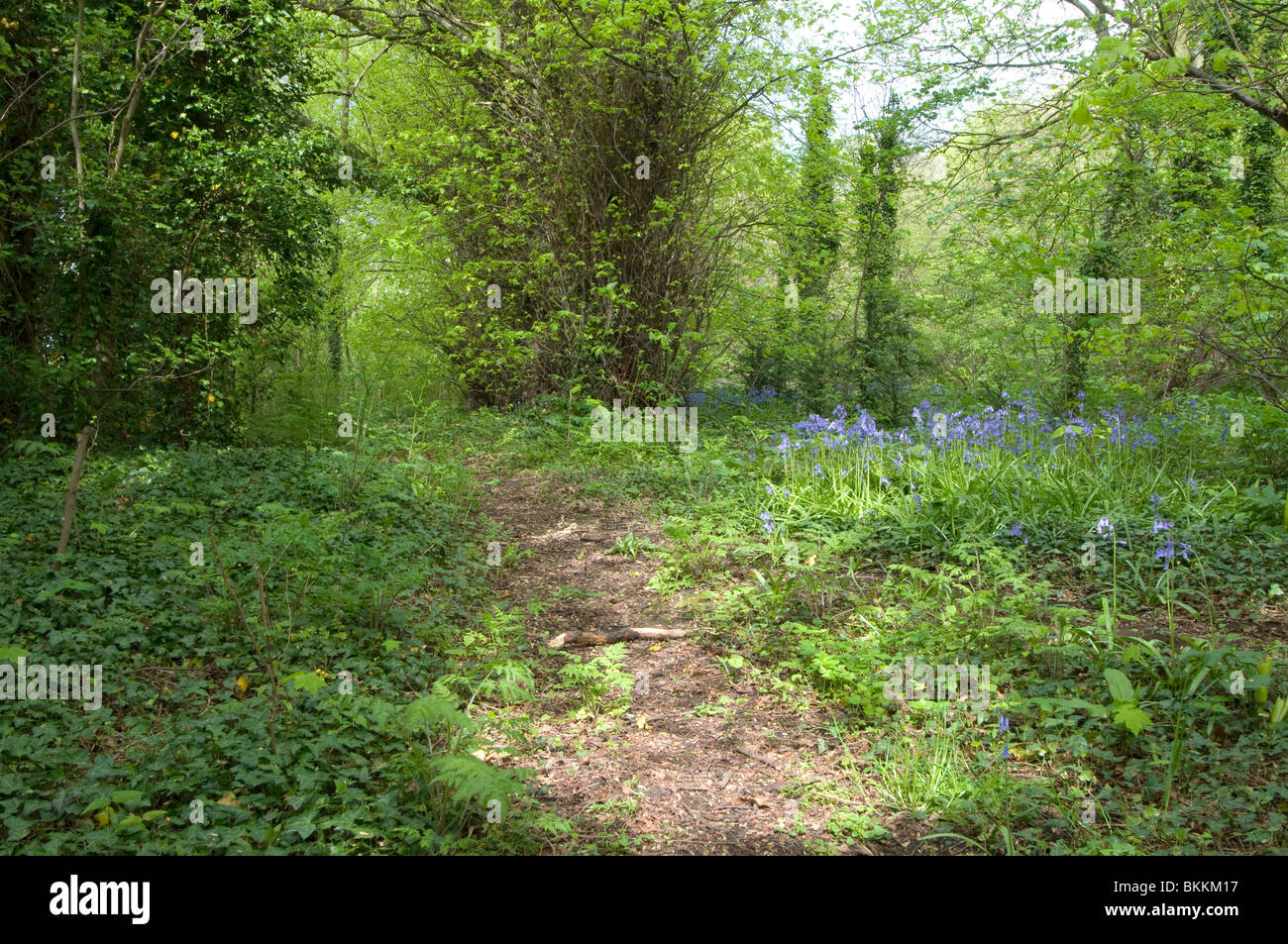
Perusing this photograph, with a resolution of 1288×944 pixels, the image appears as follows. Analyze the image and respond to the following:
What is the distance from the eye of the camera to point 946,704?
11.4ft

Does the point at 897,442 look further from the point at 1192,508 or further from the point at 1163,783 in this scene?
the point at 1163,783

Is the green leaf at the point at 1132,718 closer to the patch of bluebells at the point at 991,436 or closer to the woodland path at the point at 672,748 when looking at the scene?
the woodland path at the point at 672,748

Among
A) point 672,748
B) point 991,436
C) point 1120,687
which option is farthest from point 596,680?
point 991,436

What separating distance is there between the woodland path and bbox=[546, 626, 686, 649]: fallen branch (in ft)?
0.20

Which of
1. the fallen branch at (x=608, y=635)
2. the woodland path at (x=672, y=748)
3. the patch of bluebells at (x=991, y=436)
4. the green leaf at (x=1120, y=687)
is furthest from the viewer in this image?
the patch of bluebells at (x=991, y=436)

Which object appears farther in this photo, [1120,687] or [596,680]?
[596,680]

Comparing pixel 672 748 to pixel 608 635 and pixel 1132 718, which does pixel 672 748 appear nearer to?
pixel 608 635

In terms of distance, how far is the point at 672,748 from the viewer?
3508mm

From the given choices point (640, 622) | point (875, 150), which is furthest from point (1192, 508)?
point (875, 150)

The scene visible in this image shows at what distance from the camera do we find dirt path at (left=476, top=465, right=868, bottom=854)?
292 cm

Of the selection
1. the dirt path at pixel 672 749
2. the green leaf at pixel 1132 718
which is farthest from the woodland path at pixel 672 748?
the green leaf at pixel 1132 718

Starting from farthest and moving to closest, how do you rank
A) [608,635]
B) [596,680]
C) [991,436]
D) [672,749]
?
1. [991,436]
2. [608,635]
3. [596,680]
4. [672,749]

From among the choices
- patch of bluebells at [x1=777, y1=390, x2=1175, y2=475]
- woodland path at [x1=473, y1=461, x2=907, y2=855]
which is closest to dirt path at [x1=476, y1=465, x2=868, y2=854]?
woodland path at [x1=473, y1=461, x2=907, y2=855]

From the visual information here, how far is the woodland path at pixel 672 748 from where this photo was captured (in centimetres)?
292
